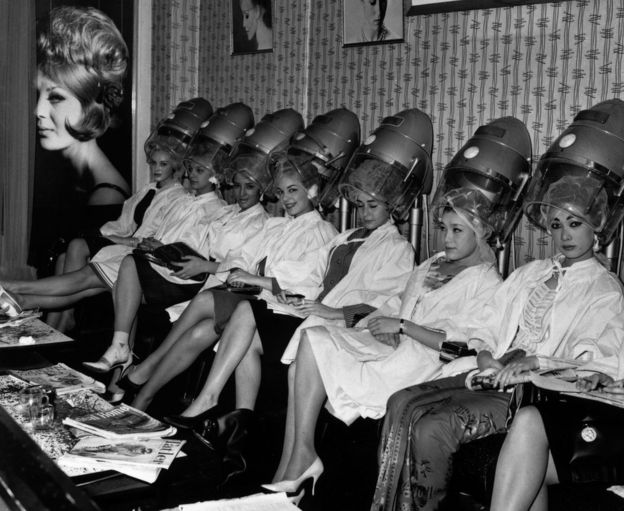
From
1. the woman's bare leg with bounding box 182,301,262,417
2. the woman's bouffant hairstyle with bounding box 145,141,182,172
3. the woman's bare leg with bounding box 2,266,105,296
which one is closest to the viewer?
the woman's bare leg with bounding box 182,301,262,417

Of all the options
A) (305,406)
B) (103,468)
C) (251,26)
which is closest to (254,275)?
(305,406)

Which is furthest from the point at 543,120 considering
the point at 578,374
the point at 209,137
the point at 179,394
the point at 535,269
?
the point at 179,394

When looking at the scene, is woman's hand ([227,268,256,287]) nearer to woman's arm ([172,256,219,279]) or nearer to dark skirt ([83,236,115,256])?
woman's arm ([172,256,219,279])

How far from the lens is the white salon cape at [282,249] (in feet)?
10.7

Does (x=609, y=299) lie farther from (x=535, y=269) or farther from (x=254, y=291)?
(x=254, y=291)

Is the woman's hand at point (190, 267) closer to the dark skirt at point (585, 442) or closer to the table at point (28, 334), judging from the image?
the table at point (28, 334)

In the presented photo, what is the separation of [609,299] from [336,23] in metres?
2.32

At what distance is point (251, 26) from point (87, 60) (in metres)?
1.31

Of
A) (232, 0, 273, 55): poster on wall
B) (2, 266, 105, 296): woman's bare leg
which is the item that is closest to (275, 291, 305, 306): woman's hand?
(2, 266, 105, 296): woman's bare leg

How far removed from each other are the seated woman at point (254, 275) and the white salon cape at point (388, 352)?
2.13 ft

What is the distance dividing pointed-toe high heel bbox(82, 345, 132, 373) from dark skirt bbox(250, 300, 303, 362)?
900mm

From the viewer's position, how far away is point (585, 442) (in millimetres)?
1869

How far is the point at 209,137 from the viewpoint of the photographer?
4066 mm

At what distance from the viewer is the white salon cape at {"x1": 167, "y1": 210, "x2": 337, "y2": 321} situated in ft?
10.7
